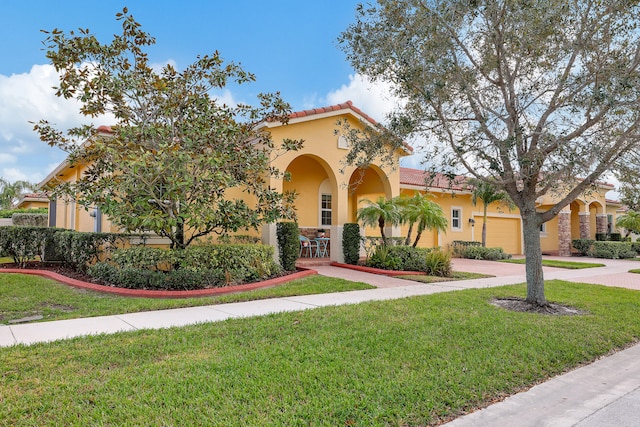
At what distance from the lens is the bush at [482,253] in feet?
66.6

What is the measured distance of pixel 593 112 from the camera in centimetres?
736

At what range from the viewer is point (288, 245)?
1220 centimetres

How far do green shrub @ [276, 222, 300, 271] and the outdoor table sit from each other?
3.85m

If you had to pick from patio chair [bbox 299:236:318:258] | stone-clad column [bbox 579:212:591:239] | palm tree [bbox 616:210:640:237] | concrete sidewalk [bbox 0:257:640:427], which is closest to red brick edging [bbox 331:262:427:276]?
patio chair [bbox 299:236:318:258]

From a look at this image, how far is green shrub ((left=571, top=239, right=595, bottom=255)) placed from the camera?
2519 cm

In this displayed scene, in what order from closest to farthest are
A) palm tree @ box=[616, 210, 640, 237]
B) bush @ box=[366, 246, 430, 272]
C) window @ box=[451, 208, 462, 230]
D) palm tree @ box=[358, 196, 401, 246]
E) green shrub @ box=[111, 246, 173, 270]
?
green shrub @ box=[111, 246, 173, 270], palm tree @ box=[358, 196, 401, 246], bush @ box=[366, 246, 430, 272], window @ box=[451, 208, 462, 230], palm tree @ box=[616, 210, 640, 237]

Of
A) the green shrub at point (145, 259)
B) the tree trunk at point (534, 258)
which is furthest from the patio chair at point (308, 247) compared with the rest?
the tree trunk at point (534, 258)

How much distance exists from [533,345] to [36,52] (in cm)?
1117

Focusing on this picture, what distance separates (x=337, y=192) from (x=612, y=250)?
1929 centimetres

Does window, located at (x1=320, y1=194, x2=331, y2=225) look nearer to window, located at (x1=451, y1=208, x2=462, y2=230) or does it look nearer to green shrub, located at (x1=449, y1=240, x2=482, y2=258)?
green shrub, located at (x1=449, y1=240, x2=482, y2=258)

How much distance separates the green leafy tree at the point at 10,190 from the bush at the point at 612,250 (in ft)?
151

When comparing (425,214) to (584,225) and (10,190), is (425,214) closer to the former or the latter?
(584,225)

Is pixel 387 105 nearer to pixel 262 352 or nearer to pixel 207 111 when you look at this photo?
pixel 207 111

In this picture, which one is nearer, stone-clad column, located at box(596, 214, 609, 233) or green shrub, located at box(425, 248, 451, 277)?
green shrub, located at box(425, 248, 451, 277)
